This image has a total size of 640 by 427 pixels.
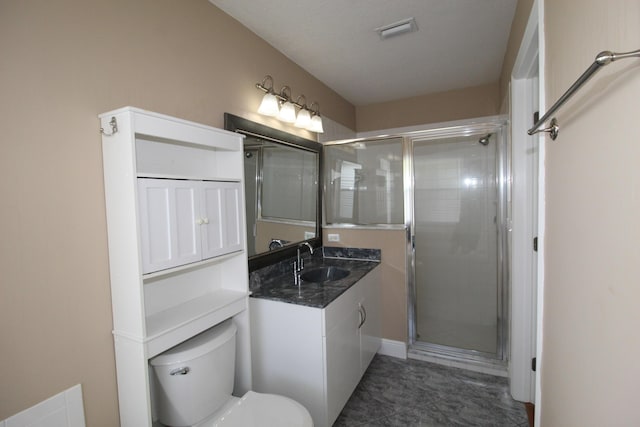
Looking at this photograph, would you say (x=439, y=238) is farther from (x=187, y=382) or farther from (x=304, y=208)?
(x=187, y=382)

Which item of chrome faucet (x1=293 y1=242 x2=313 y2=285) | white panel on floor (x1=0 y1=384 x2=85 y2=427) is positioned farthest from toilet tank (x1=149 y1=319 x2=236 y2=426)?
chrome faucet (x1=293 y1=242 x2=313 y2=285)

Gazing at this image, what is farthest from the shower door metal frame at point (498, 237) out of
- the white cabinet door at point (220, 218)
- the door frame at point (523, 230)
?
the white cabinet door at point (220, 218)

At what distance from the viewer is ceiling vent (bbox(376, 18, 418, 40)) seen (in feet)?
6.43

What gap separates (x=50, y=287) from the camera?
1066mm

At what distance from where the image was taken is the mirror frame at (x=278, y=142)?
6.07 feet

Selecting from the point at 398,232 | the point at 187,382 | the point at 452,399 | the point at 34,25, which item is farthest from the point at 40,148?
the point at 452,399

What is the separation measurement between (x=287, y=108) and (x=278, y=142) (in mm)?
254

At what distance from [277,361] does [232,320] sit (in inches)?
15.4

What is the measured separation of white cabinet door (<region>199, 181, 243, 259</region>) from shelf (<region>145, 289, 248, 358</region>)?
0.85 feet

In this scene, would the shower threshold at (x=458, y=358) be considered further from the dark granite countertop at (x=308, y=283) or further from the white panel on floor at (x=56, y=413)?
the white panel on floor at (x=56, y=413)

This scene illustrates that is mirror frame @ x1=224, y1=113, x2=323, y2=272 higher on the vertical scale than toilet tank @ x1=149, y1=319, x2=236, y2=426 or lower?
higher

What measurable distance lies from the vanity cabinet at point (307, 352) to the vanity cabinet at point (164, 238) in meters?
0.18

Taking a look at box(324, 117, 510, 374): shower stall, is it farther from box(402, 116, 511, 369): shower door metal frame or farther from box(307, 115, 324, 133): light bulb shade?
box(307, 115, 324, 133): light bulb shade

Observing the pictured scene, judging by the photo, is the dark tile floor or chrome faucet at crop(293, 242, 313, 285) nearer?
the dark tile floor
